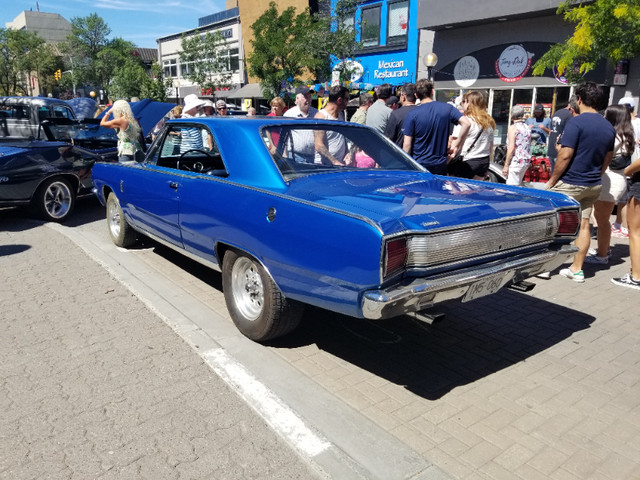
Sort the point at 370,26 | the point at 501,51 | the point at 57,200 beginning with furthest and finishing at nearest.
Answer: the point at 370,26, the point at 501,51, the point at 57,200

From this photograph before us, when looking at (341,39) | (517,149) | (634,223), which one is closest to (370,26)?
(341,39)

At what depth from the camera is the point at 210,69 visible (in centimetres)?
4234

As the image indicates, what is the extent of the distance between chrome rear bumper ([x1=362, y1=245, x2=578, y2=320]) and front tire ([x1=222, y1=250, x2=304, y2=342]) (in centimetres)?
86

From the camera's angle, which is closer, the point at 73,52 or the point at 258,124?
the point at 258,124

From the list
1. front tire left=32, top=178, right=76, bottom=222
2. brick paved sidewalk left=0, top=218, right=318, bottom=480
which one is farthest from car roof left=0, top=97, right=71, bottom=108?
brick paved sidewalk left=0, top=218, right=318, bottom=480

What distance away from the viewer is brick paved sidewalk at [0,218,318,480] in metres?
2.55

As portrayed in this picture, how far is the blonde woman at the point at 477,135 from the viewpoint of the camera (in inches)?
240

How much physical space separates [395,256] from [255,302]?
147 centimetres

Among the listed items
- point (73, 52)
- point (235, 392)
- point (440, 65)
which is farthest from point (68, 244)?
point (73, 52)

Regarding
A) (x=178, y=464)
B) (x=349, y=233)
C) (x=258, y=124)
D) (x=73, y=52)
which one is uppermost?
(x=73, y=52)

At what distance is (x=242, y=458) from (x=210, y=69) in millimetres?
43370

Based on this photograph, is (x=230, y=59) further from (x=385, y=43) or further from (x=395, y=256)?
(x=395, y=256)

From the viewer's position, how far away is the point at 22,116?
9.90m

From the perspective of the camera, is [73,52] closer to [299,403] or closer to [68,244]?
[68,244]
